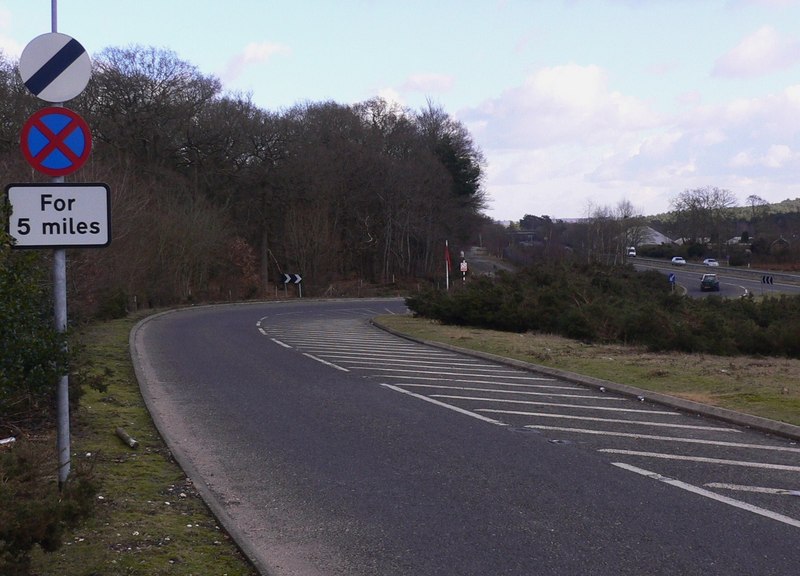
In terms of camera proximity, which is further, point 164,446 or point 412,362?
point 412,362

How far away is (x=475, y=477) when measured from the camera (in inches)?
306

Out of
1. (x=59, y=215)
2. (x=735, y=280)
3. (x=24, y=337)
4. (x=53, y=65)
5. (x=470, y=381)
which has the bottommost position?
(x=735, y=280)

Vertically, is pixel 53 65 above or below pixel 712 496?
above

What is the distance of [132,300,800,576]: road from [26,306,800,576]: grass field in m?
0.26

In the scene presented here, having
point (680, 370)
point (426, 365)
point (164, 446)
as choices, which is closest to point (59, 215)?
point (164, 446)

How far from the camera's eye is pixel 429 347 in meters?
22.2

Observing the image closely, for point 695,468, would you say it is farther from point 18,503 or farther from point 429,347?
point 429,347

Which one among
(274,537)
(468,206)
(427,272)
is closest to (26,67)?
(274,537)

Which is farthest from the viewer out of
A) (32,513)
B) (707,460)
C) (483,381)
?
(483,381)

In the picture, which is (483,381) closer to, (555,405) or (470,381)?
(470,381)

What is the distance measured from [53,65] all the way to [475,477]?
15.5 ft

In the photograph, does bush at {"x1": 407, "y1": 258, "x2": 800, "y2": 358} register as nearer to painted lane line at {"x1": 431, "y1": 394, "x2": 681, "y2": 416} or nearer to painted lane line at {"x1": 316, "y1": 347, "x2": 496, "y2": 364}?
painted lane line at {"x1": 316, "y1": 347, "x2": 496, "y2": 364}

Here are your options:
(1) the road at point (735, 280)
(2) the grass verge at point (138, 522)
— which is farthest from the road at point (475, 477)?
(1) the road at point (735, 280)

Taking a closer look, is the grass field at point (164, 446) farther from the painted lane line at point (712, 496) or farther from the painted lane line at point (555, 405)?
the painted lane line at point (712, 496)
